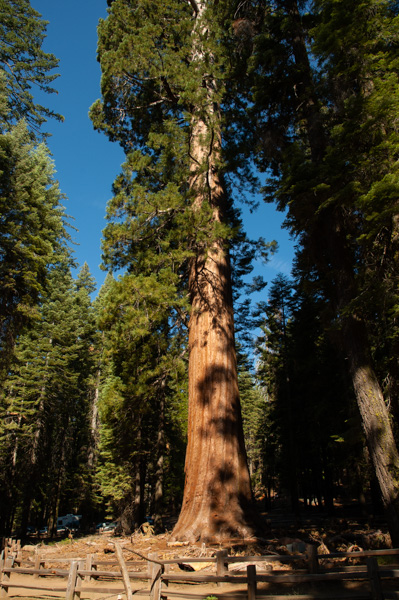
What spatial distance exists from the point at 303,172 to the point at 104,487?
18581mm

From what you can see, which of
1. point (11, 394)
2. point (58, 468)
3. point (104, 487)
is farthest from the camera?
point (58, 468)

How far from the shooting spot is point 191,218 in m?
7.86

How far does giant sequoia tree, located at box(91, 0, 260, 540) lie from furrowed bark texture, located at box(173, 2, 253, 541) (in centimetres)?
2

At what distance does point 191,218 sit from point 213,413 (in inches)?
158

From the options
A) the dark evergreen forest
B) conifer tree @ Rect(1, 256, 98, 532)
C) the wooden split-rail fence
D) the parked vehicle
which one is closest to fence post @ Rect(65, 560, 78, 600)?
the wooden split-rail fence

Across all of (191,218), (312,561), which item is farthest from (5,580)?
(191,218)

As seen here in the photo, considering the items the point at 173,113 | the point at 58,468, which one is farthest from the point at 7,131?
the point at 58,468

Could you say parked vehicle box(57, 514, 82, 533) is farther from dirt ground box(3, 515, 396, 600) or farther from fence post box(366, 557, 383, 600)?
fence post box(366, 557, 383, 600)

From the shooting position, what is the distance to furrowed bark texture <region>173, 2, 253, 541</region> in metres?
6.45

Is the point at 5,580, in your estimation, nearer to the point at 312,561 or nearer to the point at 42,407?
the point at 312,561

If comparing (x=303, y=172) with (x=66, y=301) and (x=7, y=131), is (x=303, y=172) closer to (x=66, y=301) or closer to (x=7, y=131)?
(x=7, y=131)

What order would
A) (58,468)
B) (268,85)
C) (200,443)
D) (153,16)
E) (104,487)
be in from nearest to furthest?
(200,443) → (268,85) → (153,16) → (104,487) → (58,468)

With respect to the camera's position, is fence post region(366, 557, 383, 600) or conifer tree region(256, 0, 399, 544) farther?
conifer tree region(256, 0, 399, 544)

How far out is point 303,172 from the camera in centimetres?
748
